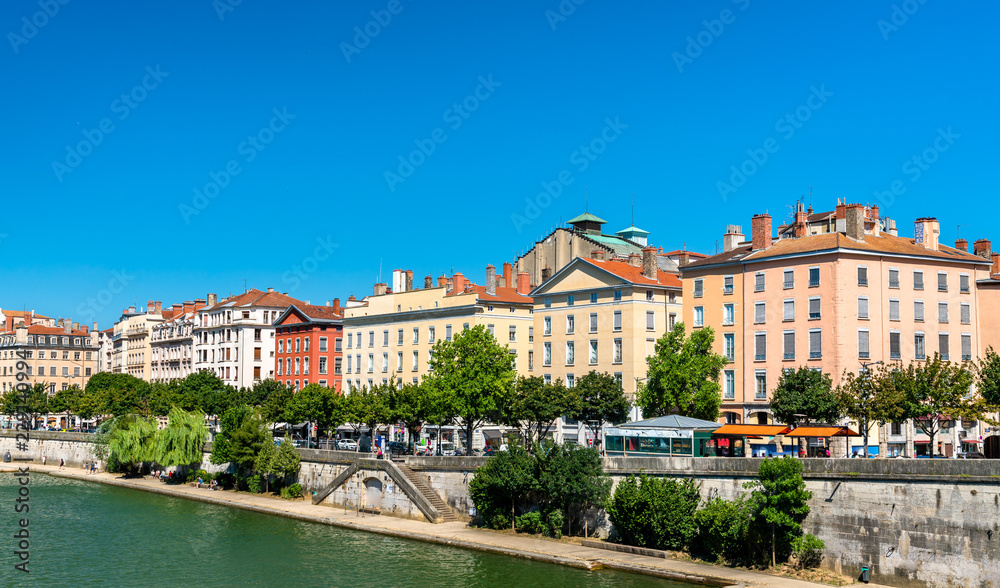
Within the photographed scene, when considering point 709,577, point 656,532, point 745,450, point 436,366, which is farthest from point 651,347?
point 709,577

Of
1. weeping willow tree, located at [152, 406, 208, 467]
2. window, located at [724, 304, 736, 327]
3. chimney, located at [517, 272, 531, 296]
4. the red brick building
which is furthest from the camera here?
the red brick building

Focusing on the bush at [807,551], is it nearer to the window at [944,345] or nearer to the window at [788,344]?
the window at [788,344]

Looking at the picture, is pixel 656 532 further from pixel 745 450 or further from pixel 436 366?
pixel 436 366

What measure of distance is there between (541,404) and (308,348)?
46028mm

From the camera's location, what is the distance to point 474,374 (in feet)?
223

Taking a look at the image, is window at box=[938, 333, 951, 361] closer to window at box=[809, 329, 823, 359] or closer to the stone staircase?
window at box=[809, 329, 823, 359]

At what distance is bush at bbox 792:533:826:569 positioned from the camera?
135ft

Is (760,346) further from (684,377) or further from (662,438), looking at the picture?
(662,438)

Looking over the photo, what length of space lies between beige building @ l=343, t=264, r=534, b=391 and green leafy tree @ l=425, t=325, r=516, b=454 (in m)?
13.5

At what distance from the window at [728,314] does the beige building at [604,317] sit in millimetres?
7563

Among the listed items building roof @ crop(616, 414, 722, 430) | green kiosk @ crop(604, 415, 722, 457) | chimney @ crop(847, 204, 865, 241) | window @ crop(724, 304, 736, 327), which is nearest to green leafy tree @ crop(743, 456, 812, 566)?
green kiosk @ crop(604, 415, 722, 457)

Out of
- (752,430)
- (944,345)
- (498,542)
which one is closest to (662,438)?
(752,430)

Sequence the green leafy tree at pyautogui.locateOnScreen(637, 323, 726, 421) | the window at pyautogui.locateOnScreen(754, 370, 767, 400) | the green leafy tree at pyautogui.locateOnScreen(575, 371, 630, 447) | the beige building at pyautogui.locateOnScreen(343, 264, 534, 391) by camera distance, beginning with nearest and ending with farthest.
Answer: the green leafy tree at pyautogui.locateOnScreen(637, 323, 726, 421) → the window at pyautogui.locateOnScreen(754, 370, 767, 400) → the green leafy tree at pyautogui.locateOnScreen(575, 371, 630, 447) → the beige building at pyautogui.locateOnScreen(343, 264, 534, 391)

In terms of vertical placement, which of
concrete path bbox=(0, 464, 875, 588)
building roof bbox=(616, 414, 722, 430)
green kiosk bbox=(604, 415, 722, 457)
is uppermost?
building roof bbox=(616, 414, 722, 430)
